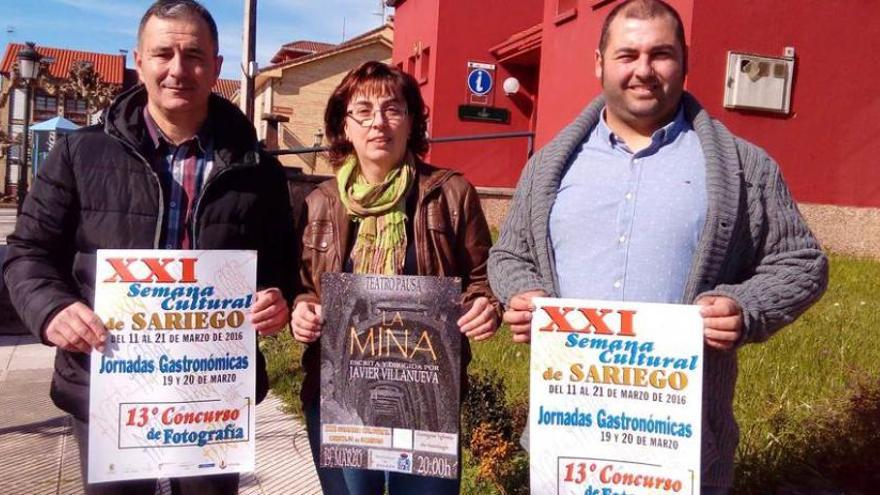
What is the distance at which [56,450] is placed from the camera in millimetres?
5082

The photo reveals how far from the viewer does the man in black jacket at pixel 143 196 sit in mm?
2422

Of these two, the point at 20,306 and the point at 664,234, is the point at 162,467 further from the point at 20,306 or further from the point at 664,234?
the point at 664,234

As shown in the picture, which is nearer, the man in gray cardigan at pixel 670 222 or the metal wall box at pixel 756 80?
the man in gray cardigan at pixel 670 222

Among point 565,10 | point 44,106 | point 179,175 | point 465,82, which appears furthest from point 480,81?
point 44,106

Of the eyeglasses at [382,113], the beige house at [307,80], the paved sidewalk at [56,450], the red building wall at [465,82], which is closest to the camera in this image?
the eyeglasses at [382,113]

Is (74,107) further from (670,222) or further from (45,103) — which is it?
(670,222)

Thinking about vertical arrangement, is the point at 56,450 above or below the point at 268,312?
below

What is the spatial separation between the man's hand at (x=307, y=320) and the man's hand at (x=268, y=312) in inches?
1.9

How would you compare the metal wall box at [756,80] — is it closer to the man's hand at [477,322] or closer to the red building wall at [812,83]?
the red building wall at [812,83]

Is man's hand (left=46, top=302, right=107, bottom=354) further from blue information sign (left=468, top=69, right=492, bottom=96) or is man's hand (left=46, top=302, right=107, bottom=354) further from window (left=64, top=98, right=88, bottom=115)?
window (left=64, top=98, right=88, bottom=115)

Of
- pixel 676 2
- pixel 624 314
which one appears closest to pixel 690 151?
pixel 624 314

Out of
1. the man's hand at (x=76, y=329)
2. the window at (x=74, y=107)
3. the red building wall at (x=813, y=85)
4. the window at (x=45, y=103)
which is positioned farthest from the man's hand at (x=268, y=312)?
the window at (x=45, y=103)

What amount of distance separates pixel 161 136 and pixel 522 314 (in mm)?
1217

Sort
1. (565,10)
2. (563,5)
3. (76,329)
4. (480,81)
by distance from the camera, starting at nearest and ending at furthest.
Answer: (76,329) < (565,10) < (563,5) < (480,81)
